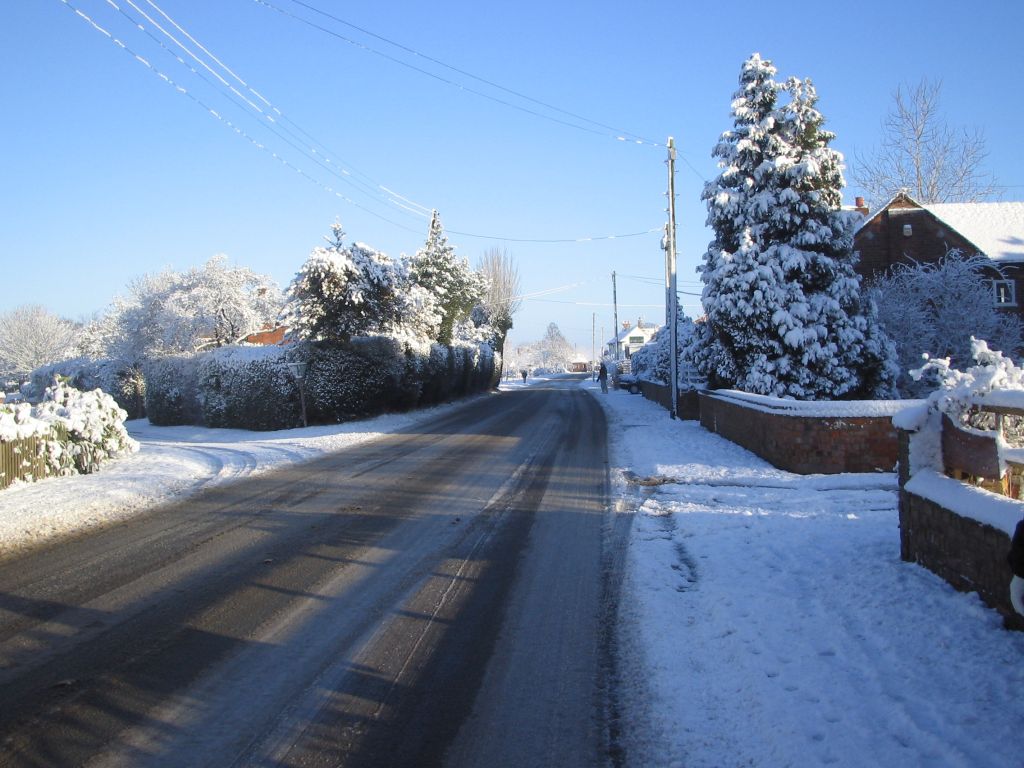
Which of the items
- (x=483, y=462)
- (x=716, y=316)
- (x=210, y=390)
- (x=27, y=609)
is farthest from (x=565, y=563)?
(x=210, y=390)

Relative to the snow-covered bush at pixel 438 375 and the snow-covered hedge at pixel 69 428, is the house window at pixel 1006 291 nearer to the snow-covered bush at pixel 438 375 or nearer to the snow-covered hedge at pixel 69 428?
→ the snow-covered bush at pixel 438 375

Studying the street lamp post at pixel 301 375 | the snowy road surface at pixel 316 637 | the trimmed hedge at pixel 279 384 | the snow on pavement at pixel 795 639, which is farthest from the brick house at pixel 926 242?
the snowy road surface at pixel 316 637

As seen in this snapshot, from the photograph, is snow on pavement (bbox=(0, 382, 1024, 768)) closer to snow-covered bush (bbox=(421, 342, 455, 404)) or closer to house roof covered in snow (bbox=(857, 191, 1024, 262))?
snow-covered bush (bbox=(421, 342, 455, 404))

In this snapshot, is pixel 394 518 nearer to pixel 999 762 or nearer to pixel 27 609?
pixel 27 609

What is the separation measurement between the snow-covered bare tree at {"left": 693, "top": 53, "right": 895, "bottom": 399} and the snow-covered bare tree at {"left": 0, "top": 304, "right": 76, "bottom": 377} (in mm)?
57833

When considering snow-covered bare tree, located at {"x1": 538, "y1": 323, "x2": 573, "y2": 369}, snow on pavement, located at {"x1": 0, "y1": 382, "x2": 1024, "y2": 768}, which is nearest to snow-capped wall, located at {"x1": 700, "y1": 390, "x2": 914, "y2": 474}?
snow on pavement, located at {"x1": 0, "y1": 382, "x2": 1024, "y2": 768}

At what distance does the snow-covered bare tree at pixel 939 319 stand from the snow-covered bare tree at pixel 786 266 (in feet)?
7.76

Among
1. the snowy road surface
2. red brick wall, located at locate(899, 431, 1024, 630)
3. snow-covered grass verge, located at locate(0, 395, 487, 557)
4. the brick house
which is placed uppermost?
the brick house

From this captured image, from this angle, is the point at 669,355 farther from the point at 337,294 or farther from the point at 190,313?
the point at 190,313

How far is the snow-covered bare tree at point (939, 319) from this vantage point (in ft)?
68.3

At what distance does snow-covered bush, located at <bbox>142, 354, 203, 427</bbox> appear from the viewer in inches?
974

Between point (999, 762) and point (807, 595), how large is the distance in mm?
2362

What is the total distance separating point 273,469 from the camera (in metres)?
13.6

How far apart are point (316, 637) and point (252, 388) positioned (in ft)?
60.9
